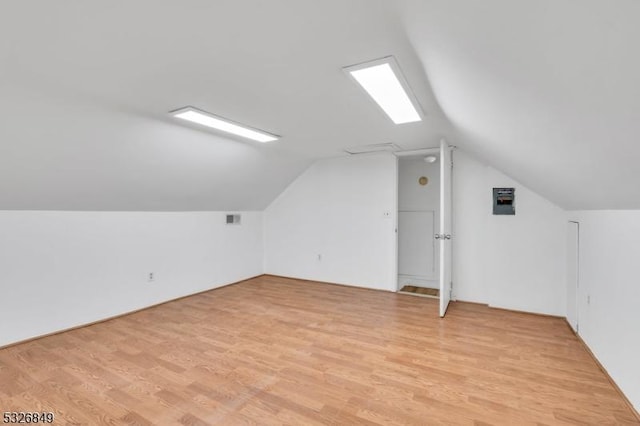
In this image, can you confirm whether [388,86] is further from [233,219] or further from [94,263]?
[233,219]

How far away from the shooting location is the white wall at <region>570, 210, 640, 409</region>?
1914 millimetres

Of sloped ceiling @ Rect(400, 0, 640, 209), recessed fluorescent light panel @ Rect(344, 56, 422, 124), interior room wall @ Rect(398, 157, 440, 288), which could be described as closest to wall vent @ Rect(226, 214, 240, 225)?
interior room wall @ Rect(398, 157, 440, 288)

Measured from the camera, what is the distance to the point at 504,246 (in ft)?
13.0

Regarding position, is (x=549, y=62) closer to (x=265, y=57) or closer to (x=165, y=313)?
(x=265, y=57)

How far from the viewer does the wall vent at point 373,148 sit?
13.9ft

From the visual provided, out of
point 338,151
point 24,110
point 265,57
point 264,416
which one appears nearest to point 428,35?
point 265,57

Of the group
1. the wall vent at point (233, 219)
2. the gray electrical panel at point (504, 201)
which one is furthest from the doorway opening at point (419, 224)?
the wall vent at point (233, 219)

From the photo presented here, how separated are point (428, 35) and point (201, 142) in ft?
9.27

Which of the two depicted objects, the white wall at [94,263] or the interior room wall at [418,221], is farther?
the interior room wall at [418,221]

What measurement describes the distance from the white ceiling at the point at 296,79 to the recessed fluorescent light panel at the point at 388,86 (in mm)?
77

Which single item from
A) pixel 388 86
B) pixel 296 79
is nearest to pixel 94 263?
pixel 296 79

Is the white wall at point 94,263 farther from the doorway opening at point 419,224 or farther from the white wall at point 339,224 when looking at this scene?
the doorway opening at point 419,224

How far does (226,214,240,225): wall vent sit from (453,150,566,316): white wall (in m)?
3.85

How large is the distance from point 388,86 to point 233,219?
160 inches
